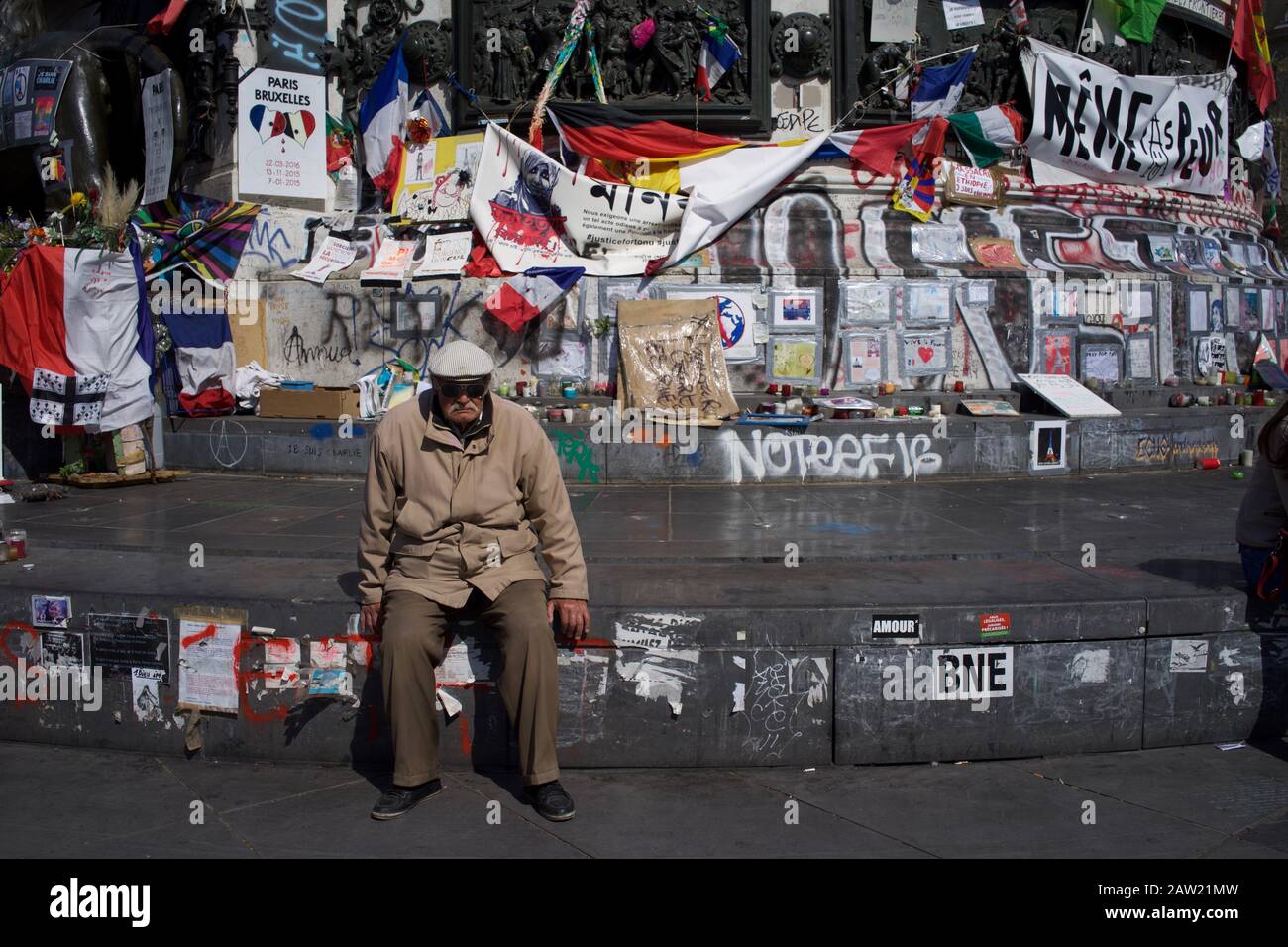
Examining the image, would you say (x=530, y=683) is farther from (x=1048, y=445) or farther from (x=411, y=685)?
(x=1048, y=445)

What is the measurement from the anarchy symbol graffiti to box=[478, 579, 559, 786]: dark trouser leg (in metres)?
6.57

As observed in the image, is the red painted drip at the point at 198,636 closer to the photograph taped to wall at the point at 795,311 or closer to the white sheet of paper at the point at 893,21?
the photograph taped to wall at the point at 795,311

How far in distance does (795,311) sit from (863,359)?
0.85m

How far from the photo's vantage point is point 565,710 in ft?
15.2

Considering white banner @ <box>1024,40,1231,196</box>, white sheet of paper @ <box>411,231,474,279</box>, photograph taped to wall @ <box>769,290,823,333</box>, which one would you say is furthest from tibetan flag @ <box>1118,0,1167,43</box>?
white sheet of paper @ <box>411,231,474,279</box>

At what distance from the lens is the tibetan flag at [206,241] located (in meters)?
10.5

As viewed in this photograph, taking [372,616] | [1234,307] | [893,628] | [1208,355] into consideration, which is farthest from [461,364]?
[1234,307]

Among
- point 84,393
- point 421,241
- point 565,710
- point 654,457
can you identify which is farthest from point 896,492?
point 84,393

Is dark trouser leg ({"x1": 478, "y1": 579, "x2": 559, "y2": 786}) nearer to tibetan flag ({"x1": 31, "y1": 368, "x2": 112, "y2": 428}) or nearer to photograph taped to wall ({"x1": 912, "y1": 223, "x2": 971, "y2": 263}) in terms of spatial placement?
tibetan flag ({"x1": 31, "y1": 368, "x2": 112, "y2": 428})

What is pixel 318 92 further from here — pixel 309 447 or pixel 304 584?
pixel 304 584

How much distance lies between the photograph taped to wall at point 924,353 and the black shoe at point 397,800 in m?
7.68

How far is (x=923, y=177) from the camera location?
38.0 feet

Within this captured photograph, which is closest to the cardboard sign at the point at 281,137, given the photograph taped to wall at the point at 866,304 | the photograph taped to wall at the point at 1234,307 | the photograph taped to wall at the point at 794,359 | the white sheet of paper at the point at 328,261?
the white sheet of paper at the point at 328,261
